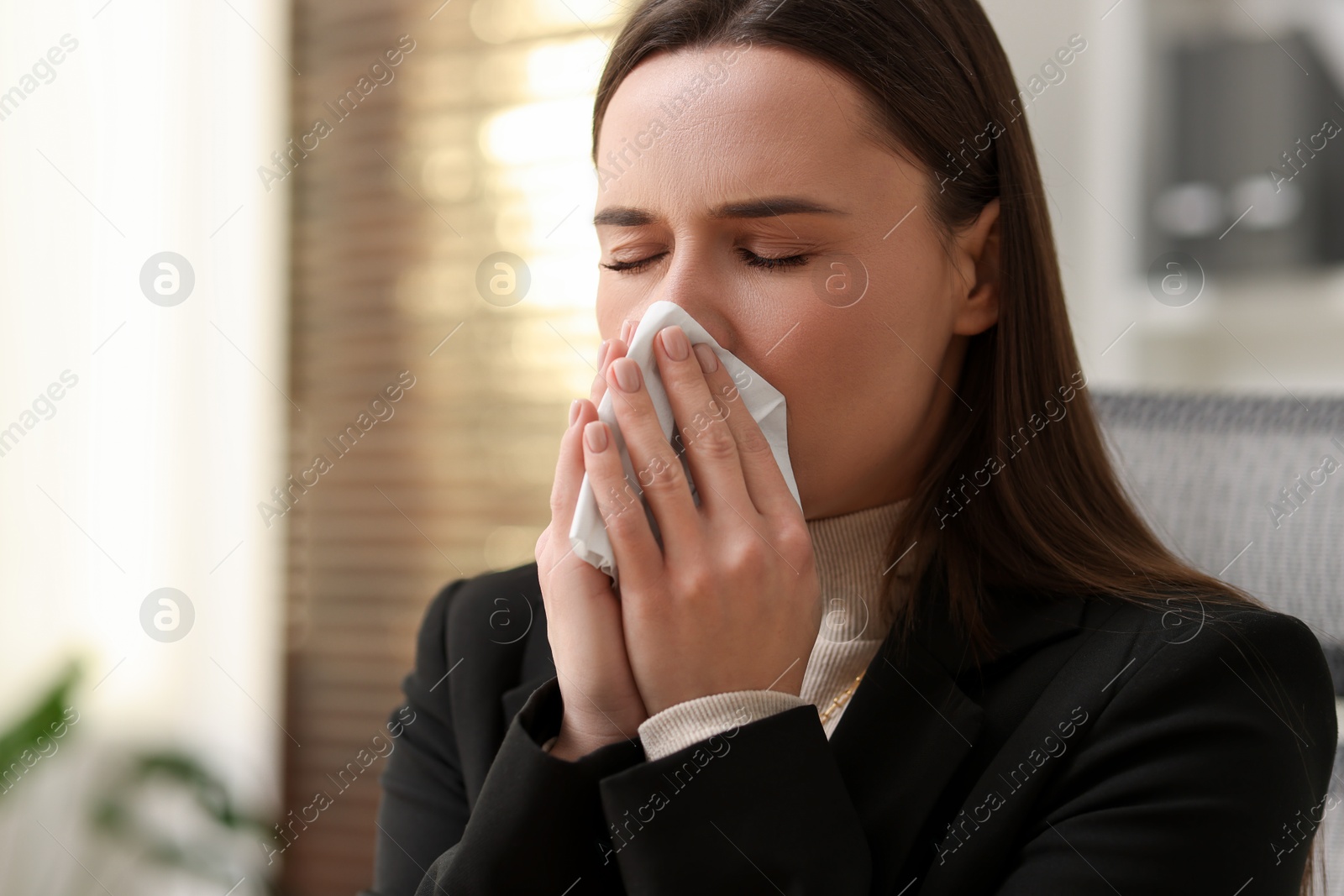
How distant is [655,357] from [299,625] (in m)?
2.13

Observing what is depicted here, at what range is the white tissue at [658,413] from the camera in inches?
35.4

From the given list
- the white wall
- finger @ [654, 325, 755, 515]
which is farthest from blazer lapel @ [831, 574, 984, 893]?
the white wall

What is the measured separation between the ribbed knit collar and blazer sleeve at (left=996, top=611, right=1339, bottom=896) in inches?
9.8

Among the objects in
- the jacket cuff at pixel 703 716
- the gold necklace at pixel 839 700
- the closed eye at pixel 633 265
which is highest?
the closed eye at pixel 633 265

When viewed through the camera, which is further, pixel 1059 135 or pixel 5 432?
pixel 5 432

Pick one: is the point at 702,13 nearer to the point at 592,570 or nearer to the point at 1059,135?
the point at 592,570

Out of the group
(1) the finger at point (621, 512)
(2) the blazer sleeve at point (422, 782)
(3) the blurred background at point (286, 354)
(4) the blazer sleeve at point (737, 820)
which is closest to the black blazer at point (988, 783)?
(4) the blazer sleeve at point (737, 820)

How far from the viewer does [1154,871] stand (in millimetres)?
817

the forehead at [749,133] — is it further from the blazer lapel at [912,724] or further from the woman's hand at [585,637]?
the blazer lapel at [912,724]

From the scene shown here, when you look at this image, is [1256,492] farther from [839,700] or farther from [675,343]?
[675,343]

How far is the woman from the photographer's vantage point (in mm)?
846

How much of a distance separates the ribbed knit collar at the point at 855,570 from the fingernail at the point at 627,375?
29cm

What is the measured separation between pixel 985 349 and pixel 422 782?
827mm

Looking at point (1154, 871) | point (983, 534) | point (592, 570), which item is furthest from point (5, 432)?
point (1154, 871)
